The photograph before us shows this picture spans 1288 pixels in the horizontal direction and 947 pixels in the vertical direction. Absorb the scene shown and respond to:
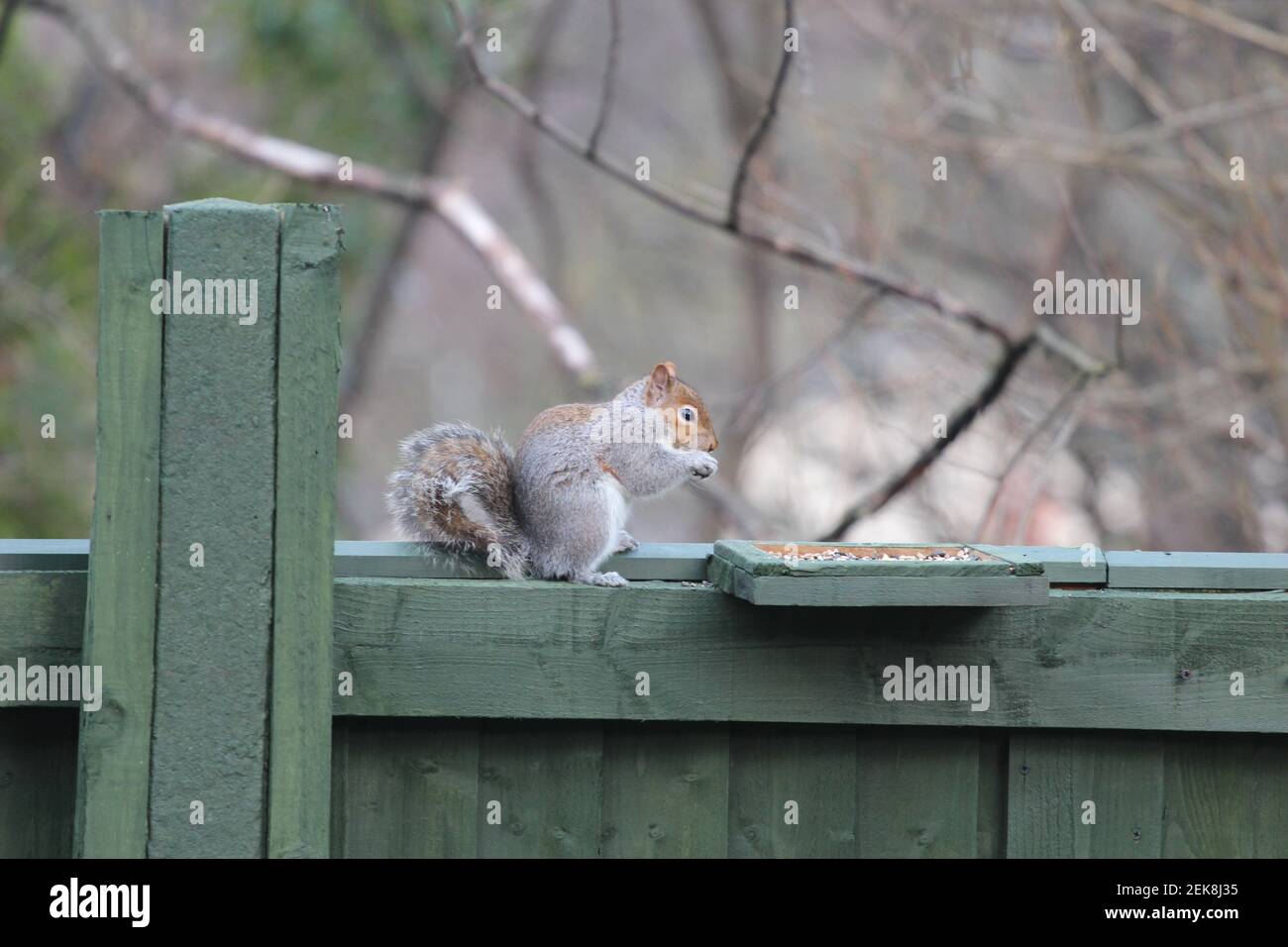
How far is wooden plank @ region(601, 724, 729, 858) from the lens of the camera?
5.71 feet

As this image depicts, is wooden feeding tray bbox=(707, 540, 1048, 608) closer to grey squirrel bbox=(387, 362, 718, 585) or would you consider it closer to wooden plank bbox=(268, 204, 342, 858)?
grey squirrel bbox=(387, 362, 718, 585)

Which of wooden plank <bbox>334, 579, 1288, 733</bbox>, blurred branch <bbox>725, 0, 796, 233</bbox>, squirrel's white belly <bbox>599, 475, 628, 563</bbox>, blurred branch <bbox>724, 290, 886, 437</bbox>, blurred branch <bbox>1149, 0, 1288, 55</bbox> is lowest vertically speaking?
wooden plank <bbox>334, 579, 1288, 733</bbox>

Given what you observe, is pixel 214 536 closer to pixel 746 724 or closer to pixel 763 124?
pixel 746 724

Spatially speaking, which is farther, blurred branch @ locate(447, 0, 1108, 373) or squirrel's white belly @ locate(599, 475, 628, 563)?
blurred branch @ locate(447, 0, 1108, 373)

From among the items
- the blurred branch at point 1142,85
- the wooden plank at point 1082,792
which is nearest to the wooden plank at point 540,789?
the wooden plank at point 1082,792

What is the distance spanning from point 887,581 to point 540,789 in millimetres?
499

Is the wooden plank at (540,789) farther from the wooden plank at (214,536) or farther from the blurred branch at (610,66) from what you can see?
the blurred branch at (610,66)

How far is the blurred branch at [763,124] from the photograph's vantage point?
8.75ft

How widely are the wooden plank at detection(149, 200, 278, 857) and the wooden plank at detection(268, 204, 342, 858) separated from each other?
0.02 metres

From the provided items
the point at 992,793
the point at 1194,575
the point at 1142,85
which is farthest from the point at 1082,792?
the point at 1142,85

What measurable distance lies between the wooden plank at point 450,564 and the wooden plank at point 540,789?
238 millimetres

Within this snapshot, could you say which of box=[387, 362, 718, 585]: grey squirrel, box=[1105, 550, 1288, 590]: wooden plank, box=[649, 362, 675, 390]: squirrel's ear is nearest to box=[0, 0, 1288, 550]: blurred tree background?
box=[649, 362, 675, 390]: squirrel's ear

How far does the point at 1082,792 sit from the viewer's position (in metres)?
1.76
